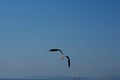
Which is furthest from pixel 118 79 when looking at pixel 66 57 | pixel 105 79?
pixel 66 57

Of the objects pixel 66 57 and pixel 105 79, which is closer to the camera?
pixel 66 57

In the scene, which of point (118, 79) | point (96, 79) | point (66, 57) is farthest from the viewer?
point (96, 79)

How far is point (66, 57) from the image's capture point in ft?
98.4

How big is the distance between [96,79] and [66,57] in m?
140

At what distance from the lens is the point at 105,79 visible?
15825 centimetres

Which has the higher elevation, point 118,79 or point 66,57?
point 118,79

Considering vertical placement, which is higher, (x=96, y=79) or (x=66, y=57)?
(x=96, y=79)

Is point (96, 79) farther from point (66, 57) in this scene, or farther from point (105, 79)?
point (66, 57)

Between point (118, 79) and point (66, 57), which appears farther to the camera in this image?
point (118, 79)

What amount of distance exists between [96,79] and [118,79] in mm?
13181

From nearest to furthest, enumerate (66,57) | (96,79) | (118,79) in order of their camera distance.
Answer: (66,57) → (118,79) → (96,79)

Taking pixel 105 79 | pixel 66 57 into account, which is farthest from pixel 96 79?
pixel 66 57

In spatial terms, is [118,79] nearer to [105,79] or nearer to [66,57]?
[105,79]

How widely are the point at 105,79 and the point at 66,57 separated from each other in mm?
130501
